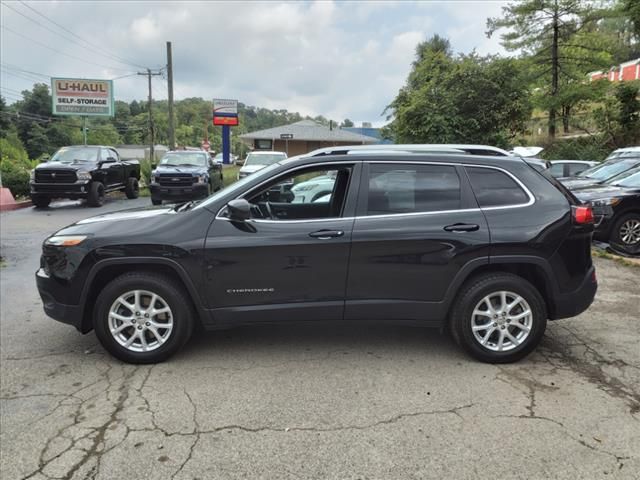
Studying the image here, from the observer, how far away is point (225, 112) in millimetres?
30562

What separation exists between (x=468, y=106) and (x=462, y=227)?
58.8 ft

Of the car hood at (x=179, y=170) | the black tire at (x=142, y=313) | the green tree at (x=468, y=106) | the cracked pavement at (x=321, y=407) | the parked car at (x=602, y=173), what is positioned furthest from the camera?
the green tree at (x=468, y=106)

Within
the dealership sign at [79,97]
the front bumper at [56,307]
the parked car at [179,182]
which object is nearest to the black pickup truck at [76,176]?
the parked car at [179,182]

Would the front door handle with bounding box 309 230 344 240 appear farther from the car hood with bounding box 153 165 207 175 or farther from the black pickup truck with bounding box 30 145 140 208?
the black pickup truck with bounding box 30 145 140 208

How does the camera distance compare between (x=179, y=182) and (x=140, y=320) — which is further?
Result: (x=179, y=182)

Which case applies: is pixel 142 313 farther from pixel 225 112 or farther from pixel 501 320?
pixel 225 112

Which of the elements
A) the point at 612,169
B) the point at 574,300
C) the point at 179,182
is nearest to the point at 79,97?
the point at 179,182

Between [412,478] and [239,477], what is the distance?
3.04ft

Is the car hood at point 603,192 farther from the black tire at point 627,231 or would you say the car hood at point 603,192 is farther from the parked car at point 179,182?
the parked car at point 179,182

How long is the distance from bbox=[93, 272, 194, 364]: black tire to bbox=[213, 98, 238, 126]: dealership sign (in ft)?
91.2

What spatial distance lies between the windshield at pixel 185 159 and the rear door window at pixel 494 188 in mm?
13226

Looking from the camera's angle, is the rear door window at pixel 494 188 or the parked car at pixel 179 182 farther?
Result: the parked car at pixel 179 182

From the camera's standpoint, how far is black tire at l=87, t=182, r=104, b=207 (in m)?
15.0

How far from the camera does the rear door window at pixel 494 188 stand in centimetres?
398
